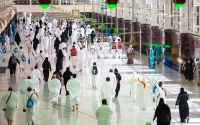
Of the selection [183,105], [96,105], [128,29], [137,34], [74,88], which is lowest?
[96,105]

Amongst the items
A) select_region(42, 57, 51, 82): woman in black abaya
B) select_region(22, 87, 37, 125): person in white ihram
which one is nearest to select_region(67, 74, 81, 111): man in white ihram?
select_region(22, 87, 37, 125): person in white ihram

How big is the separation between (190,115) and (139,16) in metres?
33.2

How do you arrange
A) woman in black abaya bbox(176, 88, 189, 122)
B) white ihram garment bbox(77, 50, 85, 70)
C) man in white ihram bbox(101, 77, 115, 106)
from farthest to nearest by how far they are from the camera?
→ white ihram garment bbox(77, 50, 85, 70)
man in white ihram bbox(101, 77, 115, 106)
woman in black abaya bbox(176, 88, 189, 122)

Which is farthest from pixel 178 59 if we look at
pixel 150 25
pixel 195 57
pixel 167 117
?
pixel 150 25

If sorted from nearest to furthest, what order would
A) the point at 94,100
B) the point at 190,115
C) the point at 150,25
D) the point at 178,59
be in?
the point at 178,59 < the point at 190,115 < the point at 94,100 < the point at 150,25

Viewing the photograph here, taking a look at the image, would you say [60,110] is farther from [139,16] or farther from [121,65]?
[139,16]

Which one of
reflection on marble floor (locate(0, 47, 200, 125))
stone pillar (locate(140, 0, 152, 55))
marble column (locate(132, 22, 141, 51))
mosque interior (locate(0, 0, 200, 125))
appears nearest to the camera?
reflection on marble floor (locate(0, 47, 200, 125))

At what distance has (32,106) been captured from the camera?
25094 mm

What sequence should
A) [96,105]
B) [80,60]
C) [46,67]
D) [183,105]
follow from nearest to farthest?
[183,105] → [96,105] → [46,67] → [80,60]

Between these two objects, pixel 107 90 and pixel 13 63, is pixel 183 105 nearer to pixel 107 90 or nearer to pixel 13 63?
pixel 107 90

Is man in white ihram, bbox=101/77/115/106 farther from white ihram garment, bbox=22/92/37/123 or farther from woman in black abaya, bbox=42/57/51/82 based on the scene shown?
woman in black abaya, bbox=42/57/51/82

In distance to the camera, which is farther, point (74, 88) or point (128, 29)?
point (128, 29)

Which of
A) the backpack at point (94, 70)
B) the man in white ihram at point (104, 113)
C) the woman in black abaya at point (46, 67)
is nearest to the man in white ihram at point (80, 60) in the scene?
the woman in black abaya at point (46, 67)

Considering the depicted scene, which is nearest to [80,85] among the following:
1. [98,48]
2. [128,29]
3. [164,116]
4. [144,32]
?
[164,116]
